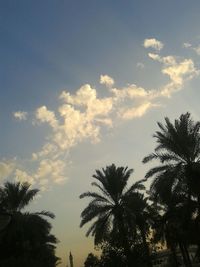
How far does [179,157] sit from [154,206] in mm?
16040

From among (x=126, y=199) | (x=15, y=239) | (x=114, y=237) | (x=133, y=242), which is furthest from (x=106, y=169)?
(x=15, y=239)

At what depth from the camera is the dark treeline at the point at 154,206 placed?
28.7 meters

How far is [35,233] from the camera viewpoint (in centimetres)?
3688

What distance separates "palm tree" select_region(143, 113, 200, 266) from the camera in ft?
92.9

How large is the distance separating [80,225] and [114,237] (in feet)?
10.1

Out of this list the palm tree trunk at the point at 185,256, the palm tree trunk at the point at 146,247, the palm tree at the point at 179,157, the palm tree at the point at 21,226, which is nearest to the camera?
the palm tree at the point at 179,157

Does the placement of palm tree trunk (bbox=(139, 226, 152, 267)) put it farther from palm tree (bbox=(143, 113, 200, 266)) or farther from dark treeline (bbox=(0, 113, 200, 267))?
palm tree (bbox=(143, 113, 200, 266))

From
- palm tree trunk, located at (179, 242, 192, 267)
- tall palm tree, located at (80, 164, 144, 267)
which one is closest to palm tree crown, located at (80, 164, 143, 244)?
tall palm tree, located at (80, 164, 144, 267)

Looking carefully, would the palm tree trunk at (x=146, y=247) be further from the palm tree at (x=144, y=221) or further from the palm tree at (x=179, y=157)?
the palm tree at (x=179, y=157)

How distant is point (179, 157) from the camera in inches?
1152

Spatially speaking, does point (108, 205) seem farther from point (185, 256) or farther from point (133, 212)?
point (185, 256)

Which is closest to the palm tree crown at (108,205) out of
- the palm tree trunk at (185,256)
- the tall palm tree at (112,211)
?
the tall palm tree at (112,211)

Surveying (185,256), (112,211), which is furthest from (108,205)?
(185,256)

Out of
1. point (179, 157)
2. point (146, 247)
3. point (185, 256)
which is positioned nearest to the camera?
point (179, 157)
